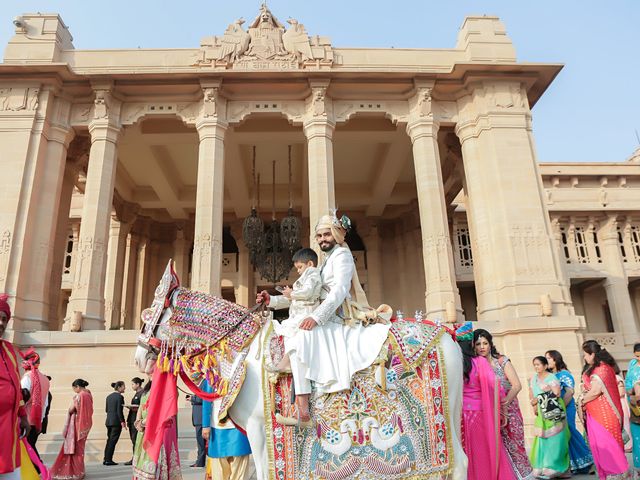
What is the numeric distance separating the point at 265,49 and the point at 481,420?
1273 centimetres

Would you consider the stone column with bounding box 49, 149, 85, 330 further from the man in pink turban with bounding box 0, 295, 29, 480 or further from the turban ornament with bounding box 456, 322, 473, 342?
the turban ornament with bounding box 456, 322, 473, 342

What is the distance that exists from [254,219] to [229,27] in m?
6.12

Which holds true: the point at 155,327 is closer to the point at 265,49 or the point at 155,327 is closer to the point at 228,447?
the point at 228,447

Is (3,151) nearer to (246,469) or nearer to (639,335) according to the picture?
(246,469)

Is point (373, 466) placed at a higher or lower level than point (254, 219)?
lower

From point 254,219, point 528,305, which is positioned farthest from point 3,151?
point 528,305

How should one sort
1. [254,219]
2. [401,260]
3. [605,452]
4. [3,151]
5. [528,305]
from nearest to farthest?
[605,452], [528,305], [3,151], [254,219], [401,260]

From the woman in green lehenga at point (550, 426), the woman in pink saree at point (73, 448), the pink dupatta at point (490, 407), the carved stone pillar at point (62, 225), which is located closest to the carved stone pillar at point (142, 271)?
the carved stone pillar at point (62, 225)

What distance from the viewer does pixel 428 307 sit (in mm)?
12484

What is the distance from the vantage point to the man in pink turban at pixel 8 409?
11.3 ft

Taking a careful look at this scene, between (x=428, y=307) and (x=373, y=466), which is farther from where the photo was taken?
(x=428, y=307)

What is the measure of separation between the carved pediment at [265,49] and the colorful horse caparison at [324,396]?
37.7 feet

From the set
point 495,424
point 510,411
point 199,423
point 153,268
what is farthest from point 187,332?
point 153,268

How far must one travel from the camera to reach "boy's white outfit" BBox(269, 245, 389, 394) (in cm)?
367
